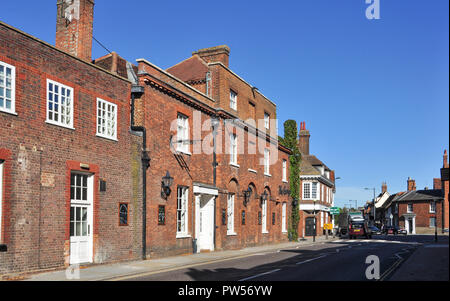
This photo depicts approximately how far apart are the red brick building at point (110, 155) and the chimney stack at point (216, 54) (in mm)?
94

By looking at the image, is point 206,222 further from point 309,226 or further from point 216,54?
point 309,226

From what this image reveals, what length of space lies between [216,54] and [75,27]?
12.9 m

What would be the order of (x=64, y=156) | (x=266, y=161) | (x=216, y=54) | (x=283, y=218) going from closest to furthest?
(x=64, y=156), (x=216, y=54), (x=266, y=161), (x=283, y=218)

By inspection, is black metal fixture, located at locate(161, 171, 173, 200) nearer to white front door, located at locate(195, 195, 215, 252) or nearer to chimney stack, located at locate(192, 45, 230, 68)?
white front door, located at locate(195, 195, 215, 252)

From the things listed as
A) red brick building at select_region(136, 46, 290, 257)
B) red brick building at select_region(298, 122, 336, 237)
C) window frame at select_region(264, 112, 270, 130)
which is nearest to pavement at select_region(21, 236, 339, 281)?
red brick building at select_region(136, 46, 290, 257)

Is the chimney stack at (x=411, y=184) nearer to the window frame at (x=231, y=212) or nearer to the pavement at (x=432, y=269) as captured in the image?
the window frame at (x=231, y=212)

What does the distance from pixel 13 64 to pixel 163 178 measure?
8498 mm

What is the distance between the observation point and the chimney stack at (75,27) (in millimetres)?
19062

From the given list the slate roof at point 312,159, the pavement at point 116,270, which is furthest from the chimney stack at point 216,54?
the slate roof at point 312,159

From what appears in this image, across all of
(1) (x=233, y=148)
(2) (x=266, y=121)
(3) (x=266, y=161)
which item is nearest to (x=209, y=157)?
(1) (x=233, y=148)

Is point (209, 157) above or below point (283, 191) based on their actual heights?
above

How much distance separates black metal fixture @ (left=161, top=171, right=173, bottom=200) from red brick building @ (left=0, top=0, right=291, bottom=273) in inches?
1.8

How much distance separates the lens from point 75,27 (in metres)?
19.1

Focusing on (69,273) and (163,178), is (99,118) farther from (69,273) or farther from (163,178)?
(69,273)
